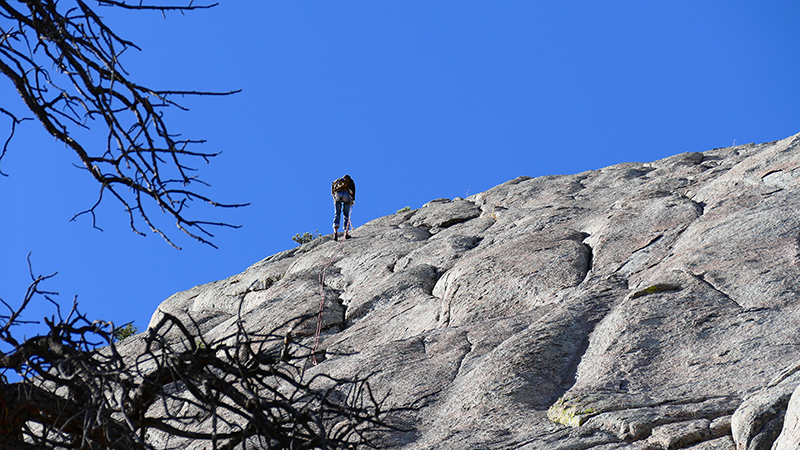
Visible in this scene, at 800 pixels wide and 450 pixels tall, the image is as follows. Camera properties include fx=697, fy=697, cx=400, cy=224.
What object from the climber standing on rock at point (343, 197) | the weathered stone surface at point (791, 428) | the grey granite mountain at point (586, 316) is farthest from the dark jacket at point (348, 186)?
the weathered stone surface at point (791, 428)

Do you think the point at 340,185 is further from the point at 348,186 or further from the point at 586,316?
the point at 586,316

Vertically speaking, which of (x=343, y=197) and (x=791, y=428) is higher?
(x=343, y=197)

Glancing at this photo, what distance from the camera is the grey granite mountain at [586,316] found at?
6.16m

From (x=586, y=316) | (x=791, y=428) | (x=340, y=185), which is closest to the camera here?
(x=791, y=428)

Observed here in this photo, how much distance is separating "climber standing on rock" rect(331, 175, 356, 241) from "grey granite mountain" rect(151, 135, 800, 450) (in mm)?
1360

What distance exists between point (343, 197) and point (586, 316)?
10284 millimetres

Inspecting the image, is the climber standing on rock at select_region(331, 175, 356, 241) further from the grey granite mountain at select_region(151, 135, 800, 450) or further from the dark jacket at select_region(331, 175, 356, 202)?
the grey granite mountain at select_region(151, 135, 800, 450)

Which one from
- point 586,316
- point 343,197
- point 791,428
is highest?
point 343,197

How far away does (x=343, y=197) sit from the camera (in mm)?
18234

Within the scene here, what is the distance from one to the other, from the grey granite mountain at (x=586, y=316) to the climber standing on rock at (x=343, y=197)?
136 cm

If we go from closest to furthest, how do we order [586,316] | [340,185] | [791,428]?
1. [791,428]
2. [586,316]
3. [340,185]

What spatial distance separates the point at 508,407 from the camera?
22.9ft

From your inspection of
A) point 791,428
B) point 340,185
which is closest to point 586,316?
point 791,428

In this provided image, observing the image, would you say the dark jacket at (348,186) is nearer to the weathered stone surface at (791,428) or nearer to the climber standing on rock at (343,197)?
the climber standing on rock at (343,197)
